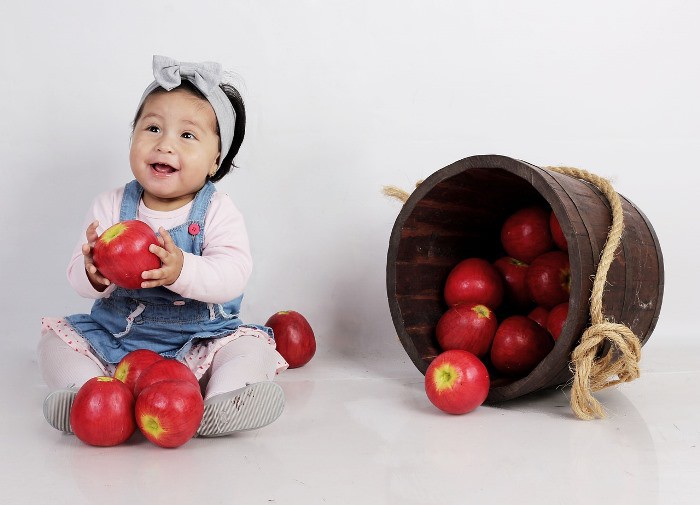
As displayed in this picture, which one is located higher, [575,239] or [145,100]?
[145,100]

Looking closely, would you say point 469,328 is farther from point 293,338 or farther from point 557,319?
point 293,338

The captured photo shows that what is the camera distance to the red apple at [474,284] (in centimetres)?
237

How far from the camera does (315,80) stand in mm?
2938

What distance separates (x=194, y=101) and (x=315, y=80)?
0.75 metres

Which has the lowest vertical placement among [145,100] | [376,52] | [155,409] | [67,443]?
[67,443]

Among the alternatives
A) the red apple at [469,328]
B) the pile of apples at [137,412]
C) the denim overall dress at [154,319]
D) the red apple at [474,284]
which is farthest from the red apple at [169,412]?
the red apple at [474,284]

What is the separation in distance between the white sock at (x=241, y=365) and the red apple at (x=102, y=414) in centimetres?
21

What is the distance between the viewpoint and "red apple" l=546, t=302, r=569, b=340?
221cm

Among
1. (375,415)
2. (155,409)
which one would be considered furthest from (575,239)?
(155,409)

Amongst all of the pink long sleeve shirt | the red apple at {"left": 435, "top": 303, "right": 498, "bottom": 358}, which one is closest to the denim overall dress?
the pink long sleeve shirt

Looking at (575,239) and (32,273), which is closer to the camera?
(575,239)

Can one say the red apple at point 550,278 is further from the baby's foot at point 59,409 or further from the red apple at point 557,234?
the baby's foot at point 59,409

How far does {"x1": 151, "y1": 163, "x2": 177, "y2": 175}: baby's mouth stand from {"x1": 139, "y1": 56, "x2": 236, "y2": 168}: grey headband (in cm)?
17

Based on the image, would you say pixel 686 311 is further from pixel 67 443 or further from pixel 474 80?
pixel 67 443
